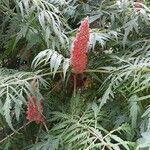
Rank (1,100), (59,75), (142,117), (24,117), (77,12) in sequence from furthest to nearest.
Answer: (77,12)
(59,75)
(24,117)
(1,100)
(142,117)

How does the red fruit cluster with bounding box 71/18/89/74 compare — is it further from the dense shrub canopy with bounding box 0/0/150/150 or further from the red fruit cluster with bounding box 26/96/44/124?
the red fruit cluster with bounding box 26/96/44/124

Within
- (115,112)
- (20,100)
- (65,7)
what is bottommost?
(115,112)

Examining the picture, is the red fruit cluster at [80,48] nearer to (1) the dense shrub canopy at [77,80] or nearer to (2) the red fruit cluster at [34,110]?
(1) the dense shrub canopy at [77,80]

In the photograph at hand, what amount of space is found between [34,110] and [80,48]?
1.18ft

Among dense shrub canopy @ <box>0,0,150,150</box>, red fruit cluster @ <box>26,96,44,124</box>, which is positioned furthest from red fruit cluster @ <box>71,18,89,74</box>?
red fruit cluster @ <box>26,96,44,124</box>

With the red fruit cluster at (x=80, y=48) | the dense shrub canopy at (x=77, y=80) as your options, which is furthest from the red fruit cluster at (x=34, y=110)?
the red fruit cluster at (x=80, y=48)

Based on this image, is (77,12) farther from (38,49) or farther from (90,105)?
(90,105)

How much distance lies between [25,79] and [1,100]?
0.15m

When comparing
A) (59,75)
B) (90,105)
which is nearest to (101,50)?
(59,75)

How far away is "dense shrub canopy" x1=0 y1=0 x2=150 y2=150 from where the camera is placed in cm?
203

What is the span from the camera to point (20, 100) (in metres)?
2.09

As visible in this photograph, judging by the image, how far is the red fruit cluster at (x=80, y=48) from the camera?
2.07 meters

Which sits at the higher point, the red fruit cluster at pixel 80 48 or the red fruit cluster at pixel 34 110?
the red fruit cluster at pixel 80 48

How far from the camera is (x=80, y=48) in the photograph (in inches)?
82.0
